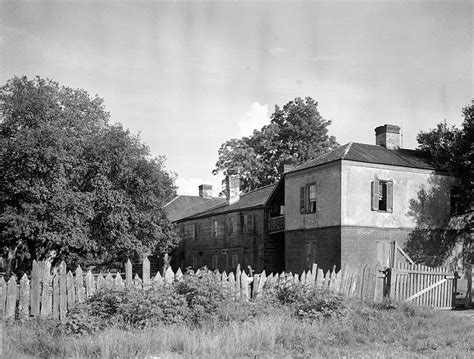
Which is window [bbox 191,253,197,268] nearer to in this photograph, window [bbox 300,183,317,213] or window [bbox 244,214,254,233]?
window [bbox 244,214,254,233]

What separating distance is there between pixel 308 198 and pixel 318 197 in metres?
0.95

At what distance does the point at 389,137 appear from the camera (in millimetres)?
34281

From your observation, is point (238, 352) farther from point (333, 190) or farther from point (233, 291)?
point (333, 190)

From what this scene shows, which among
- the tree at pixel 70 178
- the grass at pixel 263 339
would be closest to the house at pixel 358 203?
the tree at pixel 70 178

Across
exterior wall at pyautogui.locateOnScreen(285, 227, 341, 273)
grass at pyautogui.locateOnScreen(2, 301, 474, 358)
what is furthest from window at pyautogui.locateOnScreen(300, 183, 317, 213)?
grass at pyautogui.locateOnScreen(2, 301, 474, 358)

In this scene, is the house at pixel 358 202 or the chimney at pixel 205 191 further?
the chimney at pixel 205 191

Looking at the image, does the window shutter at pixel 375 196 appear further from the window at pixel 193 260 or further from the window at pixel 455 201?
the window at pixel 193 260

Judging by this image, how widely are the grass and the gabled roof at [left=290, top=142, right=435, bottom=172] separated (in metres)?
15.9

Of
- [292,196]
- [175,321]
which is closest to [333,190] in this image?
[292,196]

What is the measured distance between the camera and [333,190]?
3002 cm

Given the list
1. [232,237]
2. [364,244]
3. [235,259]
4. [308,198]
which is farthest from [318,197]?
[235,259]

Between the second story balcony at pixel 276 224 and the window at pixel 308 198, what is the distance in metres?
3.91

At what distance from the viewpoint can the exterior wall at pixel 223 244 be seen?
39.5m

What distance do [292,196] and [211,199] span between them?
28114 mm
